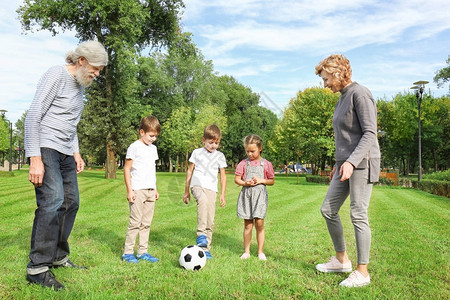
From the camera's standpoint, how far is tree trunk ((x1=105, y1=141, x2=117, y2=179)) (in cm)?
2738

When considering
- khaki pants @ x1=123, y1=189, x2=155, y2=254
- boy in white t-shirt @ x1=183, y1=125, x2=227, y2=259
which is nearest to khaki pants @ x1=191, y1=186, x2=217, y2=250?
boy in white t-shirt @ x1=183, y1=125, x2=227, y2=259

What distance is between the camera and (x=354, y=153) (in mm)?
3742

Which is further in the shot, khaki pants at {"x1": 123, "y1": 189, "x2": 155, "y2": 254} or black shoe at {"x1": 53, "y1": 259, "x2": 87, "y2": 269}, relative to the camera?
khaki pants at {"x1": 123, "y1": 189, "x2": 155, "y2": 254}

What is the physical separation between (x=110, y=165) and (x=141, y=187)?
24.1 meters

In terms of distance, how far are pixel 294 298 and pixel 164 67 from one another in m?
48.2

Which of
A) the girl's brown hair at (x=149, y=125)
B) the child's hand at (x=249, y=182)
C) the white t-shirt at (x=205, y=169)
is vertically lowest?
the child's hand at (x=249, y=182)

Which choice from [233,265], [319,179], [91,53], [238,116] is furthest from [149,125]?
[238,116]

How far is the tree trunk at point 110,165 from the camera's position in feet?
89.8

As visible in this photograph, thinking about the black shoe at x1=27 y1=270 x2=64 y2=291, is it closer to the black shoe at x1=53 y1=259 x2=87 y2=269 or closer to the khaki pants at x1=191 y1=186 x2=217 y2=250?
the black shoe at x1=53 y1=259 x2=87 y2=269

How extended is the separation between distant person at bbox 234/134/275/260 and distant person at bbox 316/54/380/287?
43.8 inches

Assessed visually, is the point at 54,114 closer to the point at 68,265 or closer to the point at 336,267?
the point at 68,265

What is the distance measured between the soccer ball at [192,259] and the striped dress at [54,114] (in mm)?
1863

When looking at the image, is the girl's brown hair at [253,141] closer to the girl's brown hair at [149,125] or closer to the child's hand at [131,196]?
the girl's brown hair at [149,125]

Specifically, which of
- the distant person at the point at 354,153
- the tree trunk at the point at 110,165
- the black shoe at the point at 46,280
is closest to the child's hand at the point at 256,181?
the distant person at the point at 354,153
